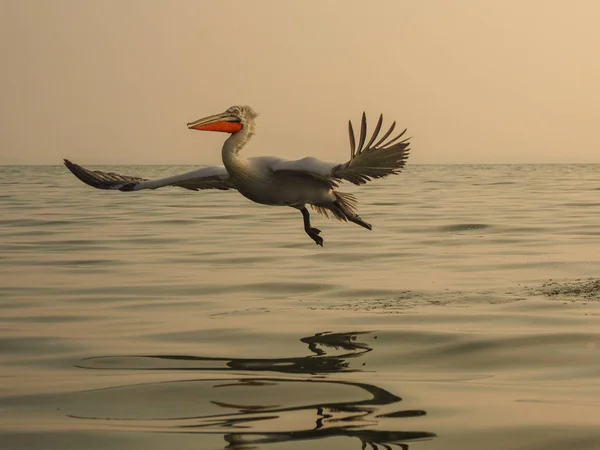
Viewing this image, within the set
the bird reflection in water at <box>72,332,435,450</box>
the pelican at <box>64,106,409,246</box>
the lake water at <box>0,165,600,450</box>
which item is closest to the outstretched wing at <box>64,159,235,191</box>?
the pelican at <box>64,106,409,246</box>

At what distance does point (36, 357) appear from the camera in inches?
461

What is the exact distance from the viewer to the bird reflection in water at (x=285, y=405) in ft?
27.3

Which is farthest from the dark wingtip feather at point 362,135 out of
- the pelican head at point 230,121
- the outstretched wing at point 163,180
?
the outstretched wing at point 163,180

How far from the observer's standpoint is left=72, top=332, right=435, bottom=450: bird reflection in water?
8.32m

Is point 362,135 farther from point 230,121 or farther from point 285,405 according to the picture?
point 285,405

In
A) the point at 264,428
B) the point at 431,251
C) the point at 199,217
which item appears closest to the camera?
the point at 264,428

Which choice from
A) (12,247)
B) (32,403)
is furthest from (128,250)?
(32,403)

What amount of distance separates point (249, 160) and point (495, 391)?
3.56 m

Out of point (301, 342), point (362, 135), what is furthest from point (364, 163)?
point (301, 342)

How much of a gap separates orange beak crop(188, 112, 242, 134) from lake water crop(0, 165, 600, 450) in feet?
7.67

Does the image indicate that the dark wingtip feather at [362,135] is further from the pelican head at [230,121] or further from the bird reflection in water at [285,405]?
the bird reflection in water at [285,405]

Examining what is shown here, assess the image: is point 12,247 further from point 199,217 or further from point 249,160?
point 249,160

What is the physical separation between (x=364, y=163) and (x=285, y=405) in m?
2.94

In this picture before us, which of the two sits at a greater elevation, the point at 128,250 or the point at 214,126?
the point at 214,126
